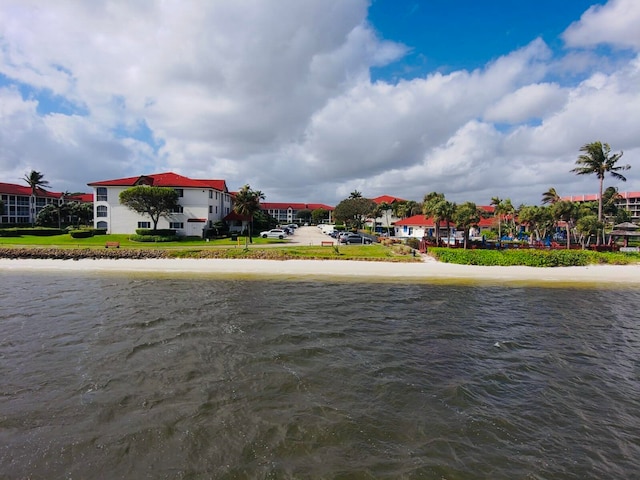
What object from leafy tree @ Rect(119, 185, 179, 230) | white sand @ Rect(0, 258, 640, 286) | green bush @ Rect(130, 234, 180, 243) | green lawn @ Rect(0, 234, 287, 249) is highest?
leafy tree @ Rect(119, 185, 179, 230)

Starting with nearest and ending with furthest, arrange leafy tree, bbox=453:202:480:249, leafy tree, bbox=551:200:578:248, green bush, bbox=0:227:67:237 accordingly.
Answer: leafy tree, bbox=453:202:480:249 → leafy tree, bbox=551:200:578:248 → green bush, bbox=0:227:67:237

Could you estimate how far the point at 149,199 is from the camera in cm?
4847

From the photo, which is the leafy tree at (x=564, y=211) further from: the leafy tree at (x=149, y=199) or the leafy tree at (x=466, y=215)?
the leafy tree at (x=149, y=199)

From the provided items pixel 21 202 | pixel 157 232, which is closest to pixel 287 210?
pixel 21 202

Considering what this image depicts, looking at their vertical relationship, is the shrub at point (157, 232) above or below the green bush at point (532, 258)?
above

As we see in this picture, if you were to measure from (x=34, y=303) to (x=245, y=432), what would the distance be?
19.2 m

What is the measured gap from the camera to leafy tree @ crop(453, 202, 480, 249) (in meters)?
40.7

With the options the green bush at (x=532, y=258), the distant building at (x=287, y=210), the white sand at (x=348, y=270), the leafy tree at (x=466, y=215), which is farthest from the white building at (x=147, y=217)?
the distant building at (x=287, y=210)

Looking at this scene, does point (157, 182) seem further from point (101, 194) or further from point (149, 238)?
point (149, 238)

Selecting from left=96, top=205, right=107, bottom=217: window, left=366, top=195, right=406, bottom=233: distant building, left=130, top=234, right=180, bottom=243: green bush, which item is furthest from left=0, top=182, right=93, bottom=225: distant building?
left=366, top=195, right=406, bottom=233: distant building

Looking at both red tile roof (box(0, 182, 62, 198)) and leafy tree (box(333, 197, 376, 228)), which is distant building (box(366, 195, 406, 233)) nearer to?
leafy tree (box(333, 197, 376, 228))

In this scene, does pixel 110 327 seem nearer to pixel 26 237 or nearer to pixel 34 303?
pixel 34 303

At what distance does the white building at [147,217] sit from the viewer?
177 feet

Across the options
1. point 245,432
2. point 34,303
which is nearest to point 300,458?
point 245,432
